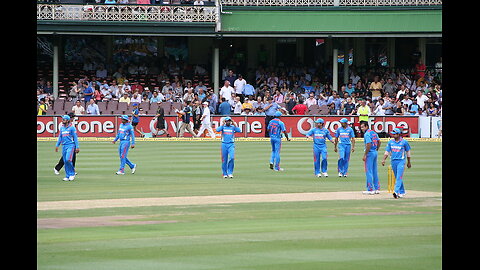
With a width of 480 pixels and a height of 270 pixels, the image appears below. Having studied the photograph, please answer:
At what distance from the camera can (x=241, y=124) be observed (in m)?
42.3

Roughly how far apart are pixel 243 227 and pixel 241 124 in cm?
2516

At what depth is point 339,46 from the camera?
170 feet

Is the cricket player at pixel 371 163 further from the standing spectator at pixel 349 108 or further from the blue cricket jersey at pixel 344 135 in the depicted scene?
the standing spectator at pixel 349 108

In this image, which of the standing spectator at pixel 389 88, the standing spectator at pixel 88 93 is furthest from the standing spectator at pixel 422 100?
the standing spectator at pixel 88 93

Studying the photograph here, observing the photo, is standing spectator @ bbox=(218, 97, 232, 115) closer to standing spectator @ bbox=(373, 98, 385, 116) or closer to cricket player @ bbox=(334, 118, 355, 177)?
standing spectator @ bbox=(373, 98, 385, 116)

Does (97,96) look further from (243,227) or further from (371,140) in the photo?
(243,227)

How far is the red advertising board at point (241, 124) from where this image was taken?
4138 cm

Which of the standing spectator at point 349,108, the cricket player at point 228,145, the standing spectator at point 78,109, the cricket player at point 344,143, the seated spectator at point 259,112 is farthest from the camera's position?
the standing spectator at point 349,108

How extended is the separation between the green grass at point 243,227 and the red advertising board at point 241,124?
10008 millimetres
